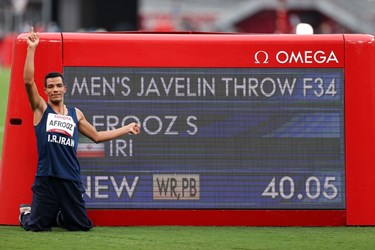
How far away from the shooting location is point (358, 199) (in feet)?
32.8

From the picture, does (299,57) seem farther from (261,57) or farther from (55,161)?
(55,161)

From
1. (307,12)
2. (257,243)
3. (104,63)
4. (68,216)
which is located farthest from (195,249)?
(307,12)

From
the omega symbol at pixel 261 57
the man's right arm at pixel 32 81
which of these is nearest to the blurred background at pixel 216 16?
the omega symbol at pixel 261 57

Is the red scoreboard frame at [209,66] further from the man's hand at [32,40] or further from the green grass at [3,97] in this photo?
the green grass at [3,97]

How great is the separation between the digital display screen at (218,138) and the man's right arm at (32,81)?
1.23 ft

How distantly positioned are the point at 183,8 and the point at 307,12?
6.35 meters

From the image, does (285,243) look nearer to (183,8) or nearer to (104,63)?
(104,63)

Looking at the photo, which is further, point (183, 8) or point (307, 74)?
point (183, 8)

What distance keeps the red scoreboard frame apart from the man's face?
38 cm

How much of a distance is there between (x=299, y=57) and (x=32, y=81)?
7.02ft

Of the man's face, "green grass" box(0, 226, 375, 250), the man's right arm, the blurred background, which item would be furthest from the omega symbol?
the blurred background

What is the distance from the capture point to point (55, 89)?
31.3 ft

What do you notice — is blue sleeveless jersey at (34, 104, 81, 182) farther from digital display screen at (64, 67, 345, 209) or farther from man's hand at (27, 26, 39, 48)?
man's hand at (27, 26, 39, 48)

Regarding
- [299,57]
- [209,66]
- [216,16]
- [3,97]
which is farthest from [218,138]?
[216,16]
